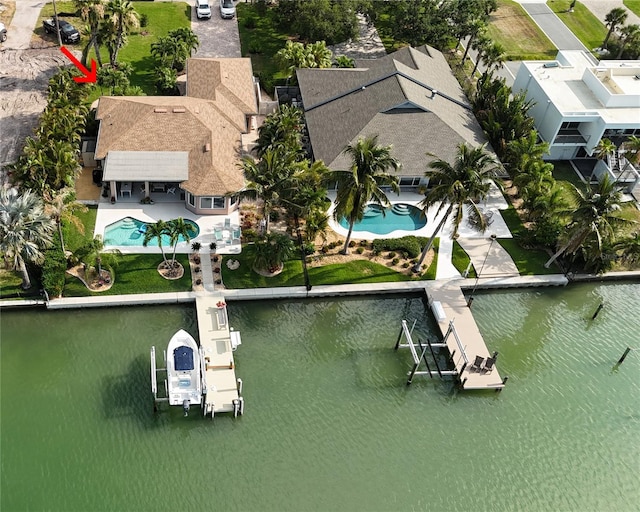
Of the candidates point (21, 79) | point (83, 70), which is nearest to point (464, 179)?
point (83, 70)

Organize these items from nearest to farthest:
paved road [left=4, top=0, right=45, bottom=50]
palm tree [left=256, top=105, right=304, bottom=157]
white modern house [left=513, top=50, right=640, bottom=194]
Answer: palm tree [left=256, top=105, right=304, bottom=157] → white modern house [left=513, top=50, right=640, bottom=194] → paved road [left=4, top=0, right=45, bottom=50]

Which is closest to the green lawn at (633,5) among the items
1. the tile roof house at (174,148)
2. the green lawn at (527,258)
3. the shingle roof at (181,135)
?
the green lawn at (527,258)

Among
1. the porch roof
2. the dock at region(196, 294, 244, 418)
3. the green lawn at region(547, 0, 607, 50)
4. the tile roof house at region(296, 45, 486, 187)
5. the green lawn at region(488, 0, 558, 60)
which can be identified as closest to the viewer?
the dock at region(196, 294, 244, 418)

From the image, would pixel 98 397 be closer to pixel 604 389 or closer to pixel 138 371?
pixel 138 371

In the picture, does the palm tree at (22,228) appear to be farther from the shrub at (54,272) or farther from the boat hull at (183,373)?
the boat hull at (183,373)

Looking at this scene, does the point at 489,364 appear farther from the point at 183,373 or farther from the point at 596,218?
the point at 183,373

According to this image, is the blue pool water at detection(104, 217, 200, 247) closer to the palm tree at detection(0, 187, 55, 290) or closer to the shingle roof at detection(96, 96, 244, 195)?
the shingle roof at detection(96, 96, 244, 195)

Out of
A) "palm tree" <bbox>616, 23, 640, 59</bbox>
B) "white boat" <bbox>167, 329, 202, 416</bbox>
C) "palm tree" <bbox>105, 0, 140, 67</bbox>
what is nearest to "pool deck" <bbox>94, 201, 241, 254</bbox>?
"white boat" <bbox>167, 329, 202, 416</bbox>
